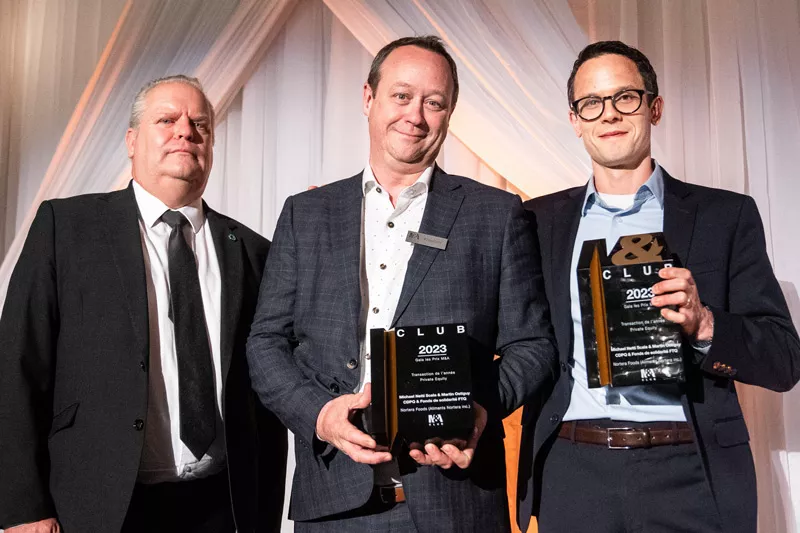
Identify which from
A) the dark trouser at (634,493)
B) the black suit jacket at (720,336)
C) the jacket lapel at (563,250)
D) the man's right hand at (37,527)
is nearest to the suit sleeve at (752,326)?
the black suit jacket at (720,336)

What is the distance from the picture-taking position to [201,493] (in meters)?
2.08

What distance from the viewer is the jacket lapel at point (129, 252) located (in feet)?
6.70

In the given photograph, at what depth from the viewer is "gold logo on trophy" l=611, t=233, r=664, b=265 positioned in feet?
5.68

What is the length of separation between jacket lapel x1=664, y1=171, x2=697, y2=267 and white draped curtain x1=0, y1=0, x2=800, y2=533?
1.33m

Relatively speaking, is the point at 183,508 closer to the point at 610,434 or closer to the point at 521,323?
the point at 521,323

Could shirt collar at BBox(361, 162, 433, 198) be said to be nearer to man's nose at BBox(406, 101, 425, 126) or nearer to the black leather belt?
man's nose at BBox(406, 101, 425, 126)

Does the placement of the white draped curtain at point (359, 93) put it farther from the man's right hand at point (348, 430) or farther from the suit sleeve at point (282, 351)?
the man's right hand at point (348, 430)

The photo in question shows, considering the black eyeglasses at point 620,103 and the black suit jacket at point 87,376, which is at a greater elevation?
the black eyeglasses at point 620,103

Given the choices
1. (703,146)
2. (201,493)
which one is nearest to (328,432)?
(201,493)

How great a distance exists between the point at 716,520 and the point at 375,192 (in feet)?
3.76

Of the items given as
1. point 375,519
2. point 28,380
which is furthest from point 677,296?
point 28,380

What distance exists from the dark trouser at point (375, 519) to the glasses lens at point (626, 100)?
1183 millimetres

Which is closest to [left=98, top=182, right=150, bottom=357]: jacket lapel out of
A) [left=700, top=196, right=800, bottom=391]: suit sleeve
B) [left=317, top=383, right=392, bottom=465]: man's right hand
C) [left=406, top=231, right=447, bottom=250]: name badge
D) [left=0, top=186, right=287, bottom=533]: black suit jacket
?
[left=0, top=186, right=287, bottom=533]: black suit jacket

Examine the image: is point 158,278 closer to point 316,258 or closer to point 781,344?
point 316,258
